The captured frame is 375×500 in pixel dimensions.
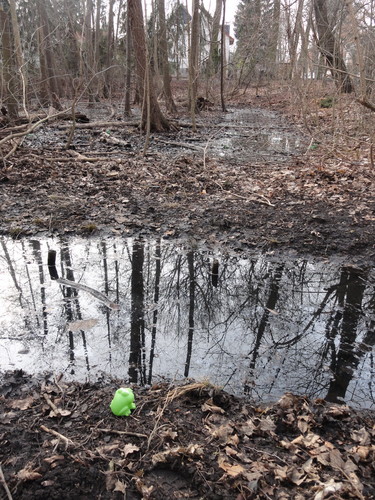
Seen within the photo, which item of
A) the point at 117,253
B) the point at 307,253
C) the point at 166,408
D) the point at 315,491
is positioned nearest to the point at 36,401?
the point at 166,408

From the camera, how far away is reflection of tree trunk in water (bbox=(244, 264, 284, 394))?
11.0 feet

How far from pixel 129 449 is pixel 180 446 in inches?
12.2

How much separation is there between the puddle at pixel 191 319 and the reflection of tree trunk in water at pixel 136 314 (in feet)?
0.04

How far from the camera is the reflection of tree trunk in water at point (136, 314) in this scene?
138 inches

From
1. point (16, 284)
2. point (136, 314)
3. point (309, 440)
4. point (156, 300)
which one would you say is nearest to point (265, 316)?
point (156, 300)

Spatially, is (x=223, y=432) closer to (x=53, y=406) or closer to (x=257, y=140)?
(x=53, y=406)

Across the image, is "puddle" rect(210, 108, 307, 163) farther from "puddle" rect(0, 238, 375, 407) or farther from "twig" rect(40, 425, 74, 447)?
"twig" rect(40, 425, 74, 447)

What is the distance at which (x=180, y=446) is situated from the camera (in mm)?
2533

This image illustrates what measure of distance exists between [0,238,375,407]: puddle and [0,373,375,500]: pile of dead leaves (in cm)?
30

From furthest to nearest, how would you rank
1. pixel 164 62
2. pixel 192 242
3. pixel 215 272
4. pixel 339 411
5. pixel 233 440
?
pixel 164 62
pixel 192 242
pixel 215 272
pixel 339 411
pixel 233 440

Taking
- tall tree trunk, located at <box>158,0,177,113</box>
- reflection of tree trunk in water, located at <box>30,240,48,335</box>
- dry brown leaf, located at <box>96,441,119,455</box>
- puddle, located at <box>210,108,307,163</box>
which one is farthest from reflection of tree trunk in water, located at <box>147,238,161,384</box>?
tall tree trunk, located at <box>158,0,177,113</box>

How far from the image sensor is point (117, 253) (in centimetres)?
556

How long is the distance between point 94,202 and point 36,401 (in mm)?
4506

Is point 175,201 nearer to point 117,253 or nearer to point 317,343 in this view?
point 117,253
